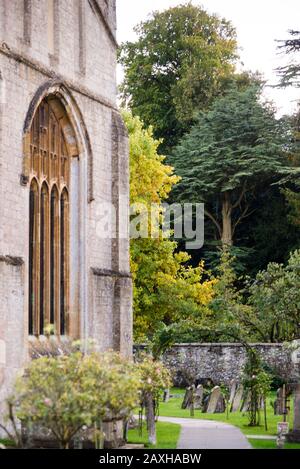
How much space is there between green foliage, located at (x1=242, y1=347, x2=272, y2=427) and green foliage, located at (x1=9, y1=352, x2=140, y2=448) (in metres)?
13.5

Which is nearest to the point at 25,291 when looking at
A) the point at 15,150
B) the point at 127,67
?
the point at 15,150

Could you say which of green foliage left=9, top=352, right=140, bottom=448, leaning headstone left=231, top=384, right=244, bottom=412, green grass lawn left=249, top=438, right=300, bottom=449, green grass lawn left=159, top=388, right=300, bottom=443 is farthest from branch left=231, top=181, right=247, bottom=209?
green foliage left=9, top=352, right=140, bottom=448

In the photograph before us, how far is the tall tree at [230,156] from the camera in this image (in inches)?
2307

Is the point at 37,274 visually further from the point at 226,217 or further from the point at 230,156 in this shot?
the point at 226,217

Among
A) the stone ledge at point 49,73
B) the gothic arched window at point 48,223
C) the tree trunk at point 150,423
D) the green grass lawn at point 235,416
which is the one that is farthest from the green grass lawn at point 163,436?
the stone ledge at point 49,73

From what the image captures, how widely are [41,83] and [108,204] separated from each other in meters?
4.79

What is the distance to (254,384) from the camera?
3206 cm

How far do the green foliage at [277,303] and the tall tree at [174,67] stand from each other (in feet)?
62.2

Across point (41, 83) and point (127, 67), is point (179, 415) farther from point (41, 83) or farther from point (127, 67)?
point (127, 67)

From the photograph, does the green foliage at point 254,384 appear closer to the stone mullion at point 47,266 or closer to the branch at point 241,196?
the stone mullion at point 47,266

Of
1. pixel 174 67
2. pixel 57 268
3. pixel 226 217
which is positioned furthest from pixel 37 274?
pixel 174 67

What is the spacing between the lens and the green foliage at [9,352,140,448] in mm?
17328

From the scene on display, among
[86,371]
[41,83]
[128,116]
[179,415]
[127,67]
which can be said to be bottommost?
[179,415]

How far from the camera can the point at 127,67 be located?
215 ft
